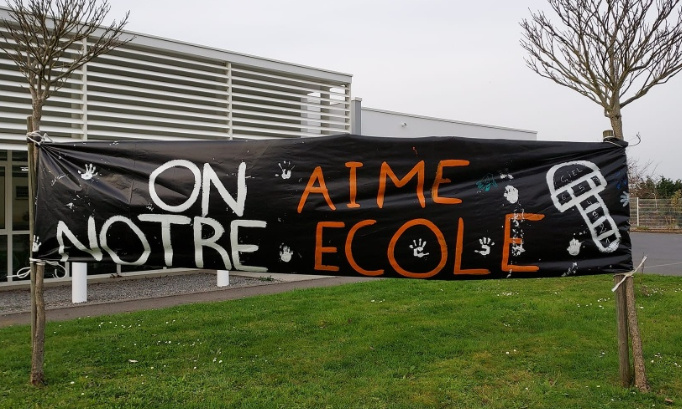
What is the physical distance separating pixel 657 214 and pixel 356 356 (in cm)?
3262

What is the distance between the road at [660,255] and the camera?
13.1m

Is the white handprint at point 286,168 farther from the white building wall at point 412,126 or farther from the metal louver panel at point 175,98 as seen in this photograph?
the white building wall at point 412,126

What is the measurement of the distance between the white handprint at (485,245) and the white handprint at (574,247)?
60 cm

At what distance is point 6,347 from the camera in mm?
5883

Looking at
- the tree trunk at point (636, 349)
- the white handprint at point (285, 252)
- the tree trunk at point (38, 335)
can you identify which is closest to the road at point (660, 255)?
the tree trunk at point (636, 349)

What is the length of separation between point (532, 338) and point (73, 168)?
16.6 feet

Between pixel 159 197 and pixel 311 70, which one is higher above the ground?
pixel 311 70

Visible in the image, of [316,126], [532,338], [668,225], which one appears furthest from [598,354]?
[668,225]

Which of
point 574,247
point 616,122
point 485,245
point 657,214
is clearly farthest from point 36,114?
point 657,214

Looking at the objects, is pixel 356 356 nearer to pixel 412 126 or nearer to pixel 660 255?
pixel 412 126

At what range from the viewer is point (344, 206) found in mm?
4363

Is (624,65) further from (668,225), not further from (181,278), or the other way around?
(668,225)

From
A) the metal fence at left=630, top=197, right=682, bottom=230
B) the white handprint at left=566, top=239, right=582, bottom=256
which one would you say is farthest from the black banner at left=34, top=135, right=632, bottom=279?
the metal fence at left=630, top=197, right=682, bottom=230

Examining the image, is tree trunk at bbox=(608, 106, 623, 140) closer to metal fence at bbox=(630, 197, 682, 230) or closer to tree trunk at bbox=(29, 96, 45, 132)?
tree trunk at bbox=(29, 96, 45, 132)
